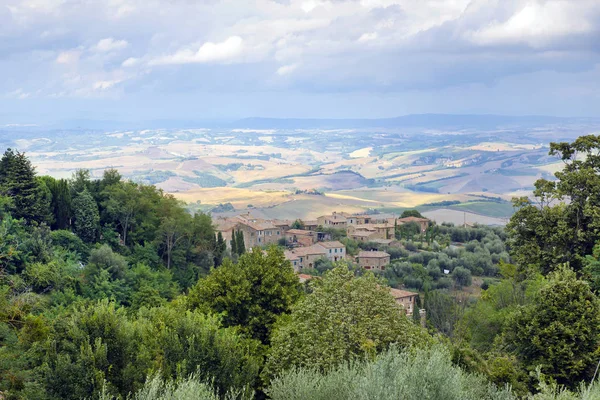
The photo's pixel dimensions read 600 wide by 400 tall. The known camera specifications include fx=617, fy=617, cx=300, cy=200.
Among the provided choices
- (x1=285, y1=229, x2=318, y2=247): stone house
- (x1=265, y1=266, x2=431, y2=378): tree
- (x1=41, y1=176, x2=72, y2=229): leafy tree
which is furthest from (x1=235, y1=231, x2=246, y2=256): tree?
(x1=265, y1=266, x2=431, y2=378): tree

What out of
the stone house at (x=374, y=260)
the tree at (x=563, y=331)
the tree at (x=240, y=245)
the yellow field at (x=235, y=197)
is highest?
the tree at (x=563, y=331)

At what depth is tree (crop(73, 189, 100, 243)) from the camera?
38.6m

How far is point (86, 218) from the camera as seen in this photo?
3878cm

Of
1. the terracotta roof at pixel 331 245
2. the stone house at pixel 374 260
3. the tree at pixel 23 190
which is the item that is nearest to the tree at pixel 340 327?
the tree at pixel 23 190

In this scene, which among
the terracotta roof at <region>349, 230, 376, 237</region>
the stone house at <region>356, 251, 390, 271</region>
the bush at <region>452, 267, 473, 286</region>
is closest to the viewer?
the bush at <region>452, 267, 473, 286</region>

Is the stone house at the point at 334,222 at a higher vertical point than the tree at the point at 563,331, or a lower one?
lower

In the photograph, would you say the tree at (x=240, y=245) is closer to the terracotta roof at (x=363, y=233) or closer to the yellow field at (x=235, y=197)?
the terracotta roof at (x=363, y=233)

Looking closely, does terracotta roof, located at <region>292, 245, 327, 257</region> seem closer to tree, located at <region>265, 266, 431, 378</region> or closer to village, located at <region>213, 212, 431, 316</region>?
village, located at <region>213, 212, 431, 316</region>

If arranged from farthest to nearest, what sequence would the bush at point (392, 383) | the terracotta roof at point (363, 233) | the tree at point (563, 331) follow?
the terracotta roof at point (363, 233) < the tree at point (563, 331) < the bush at point (392, 383)

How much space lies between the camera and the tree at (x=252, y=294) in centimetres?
2038

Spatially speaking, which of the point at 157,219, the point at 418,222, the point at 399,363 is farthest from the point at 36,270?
the point at 418,222

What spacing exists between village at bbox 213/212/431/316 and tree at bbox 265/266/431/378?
129 feet

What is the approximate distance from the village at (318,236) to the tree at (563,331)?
3971 cm

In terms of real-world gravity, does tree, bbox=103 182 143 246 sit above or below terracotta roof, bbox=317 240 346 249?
above
